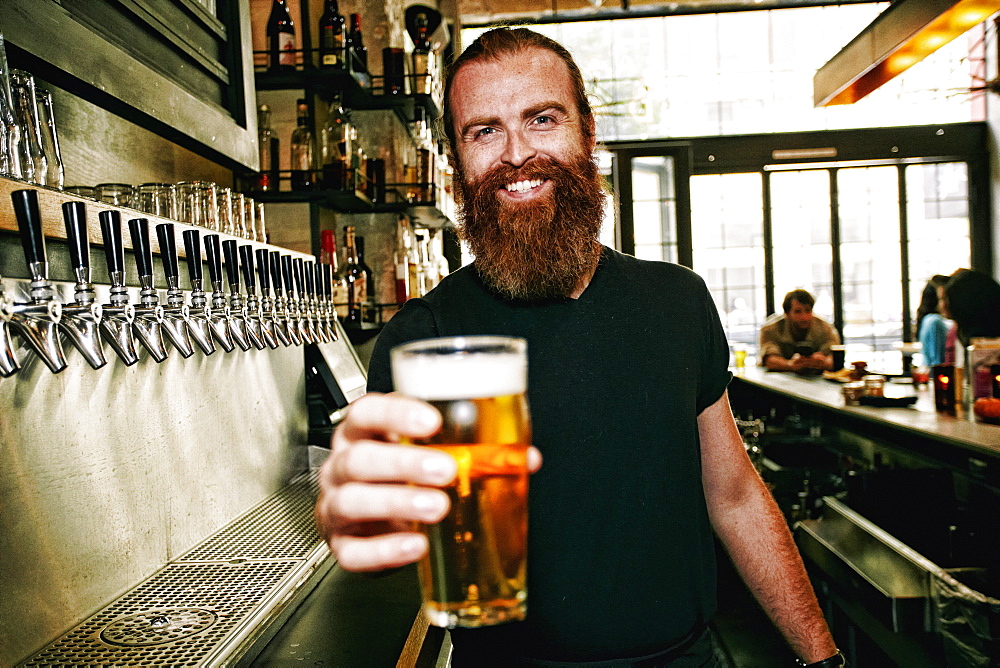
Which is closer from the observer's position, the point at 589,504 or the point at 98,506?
the point at 589,504

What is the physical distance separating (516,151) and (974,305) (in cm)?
465

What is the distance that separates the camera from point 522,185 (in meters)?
1.31

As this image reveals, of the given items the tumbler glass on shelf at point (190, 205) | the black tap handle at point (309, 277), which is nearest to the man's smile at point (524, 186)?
the tumbler glass on shelf at point (190, 205)

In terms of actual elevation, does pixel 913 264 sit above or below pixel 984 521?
above

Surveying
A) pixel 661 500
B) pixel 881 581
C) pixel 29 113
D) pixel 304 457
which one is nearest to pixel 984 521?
pixel 881 581

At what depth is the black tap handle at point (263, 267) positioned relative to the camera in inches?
75.7

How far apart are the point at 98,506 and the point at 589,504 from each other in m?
0.86

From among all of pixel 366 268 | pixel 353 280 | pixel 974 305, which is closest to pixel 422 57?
pixel 366 268

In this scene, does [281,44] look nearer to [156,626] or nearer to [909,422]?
[156,626]

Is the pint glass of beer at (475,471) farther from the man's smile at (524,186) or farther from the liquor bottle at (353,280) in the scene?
the liquor bottle at (353,280)

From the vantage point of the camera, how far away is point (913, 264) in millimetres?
8672

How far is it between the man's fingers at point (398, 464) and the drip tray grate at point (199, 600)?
71cm

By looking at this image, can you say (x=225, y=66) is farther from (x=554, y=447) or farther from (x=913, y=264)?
(x=913, y=264)

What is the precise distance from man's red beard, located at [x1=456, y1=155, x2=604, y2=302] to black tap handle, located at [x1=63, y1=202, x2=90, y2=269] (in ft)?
2.01
